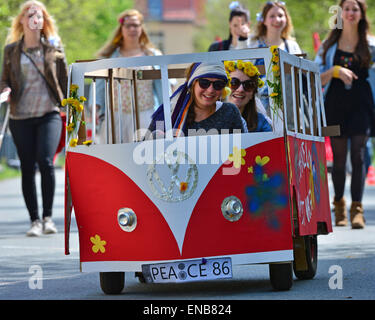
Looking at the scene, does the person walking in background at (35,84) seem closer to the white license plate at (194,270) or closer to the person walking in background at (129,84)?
the person walking in background at (129,84)

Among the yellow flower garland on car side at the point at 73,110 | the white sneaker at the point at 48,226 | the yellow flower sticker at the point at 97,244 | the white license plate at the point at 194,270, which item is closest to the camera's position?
the white license plate at the point at 194,270

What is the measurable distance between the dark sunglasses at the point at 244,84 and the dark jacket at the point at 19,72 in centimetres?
487

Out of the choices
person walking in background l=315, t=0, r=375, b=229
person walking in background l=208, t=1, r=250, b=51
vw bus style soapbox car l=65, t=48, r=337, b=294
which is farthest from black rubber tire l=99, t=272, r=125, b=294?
person walking in background l=315, t=0, r=375, b=229

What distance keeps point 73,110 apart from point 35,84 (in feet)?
16.1

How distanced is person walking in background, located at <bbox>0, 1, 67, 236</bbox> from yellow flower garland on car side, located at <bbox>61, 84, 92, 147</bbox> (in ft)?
15.6

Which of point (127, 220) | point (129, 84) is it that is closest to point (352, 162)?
point (129, 84)

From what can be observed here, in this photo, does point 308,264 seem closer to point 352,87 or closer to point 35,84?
point 352,87

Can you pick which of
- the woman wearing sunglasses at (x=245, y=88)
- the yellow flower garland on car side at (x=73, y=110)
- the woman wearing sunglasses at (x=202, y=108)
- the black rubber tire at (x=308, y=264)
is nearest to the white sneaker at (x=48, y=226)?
the black rubber tire at (x=308, y=264)

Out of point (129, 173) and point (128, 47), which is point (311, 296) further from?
point (128, 47)

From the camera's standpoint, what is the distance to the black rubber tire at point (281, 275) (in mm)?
8047

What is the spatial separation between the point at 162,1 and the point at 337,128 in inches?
3358

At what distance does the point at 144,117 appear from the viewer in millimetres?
9883

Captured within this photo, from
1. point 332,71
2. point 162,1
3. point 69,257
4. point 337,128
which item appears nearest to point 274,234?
point 337,128

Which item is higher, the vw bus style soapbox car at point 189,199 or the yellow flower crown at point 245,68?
the yellow flower crown at point 245,68
